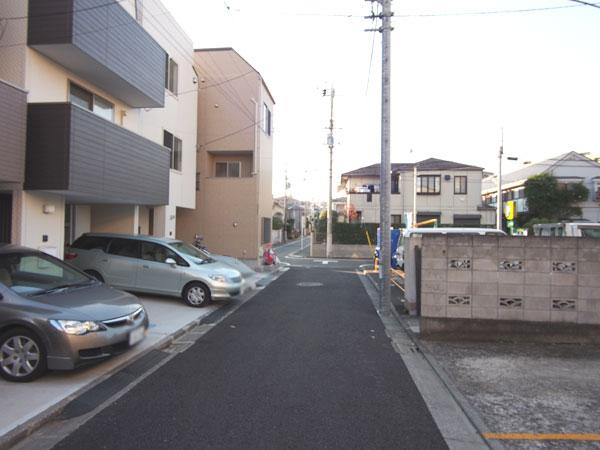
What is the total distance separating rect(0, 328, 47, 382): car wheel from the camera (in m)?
4.74

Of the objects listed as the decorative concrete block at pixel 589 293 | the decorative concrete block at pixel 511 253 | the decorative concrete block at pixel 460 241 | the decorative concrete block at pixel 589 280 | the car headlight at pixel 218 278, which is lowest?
the car headlight at pixel 218 278

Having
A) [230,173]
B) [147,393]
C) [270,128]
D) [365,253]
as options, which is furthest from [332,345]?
[365,253]

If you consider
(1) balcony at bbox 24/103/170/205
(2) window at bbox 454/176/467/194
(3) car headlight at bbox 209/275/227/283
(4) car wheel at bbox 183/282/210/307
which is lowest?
(4) car wheel at bbox 183/282/210/307

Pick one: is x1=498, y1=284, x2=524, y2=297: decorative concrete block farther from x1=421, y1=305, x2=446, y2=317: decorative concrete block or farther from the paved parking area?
the paved parking area

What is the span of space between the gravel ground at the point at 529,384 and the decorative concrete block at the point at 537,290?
2.50 feet

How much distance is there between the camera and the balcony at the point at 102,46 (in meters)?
8.19

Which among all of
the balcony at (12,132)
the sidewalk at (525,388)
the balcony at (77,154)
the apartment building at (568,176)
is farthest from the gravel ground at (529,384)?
the apartment building at (568,176)

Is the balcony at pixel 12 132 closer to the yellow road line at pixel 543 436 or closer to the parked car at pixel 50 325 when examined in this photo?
the parked car at pixel 50 325

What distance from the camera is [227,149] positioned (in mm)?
19203

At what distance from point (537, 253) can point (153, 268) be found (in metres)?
7.64

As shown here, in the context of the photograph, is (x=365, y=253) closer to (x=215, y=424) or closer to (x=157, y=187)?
(x=157, y=187)

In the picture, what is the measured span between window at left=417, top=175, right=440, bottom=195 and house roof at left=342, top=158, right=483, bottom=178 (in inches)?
29.0

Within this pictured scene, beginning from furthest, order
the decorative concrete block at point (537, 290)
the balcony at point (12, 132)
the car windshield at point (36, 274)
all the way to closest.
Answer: the balcony at point (12, 132) → the decorative concrete block at point (537, 290) → the car windshield at point (36, 274)

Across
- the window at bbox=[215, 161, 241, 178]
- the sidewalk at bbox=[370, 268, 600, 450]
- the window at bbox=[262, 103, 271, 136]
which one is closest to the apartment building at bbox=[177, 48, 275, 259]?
the window at bbox=[215, 161, 241, 178]
